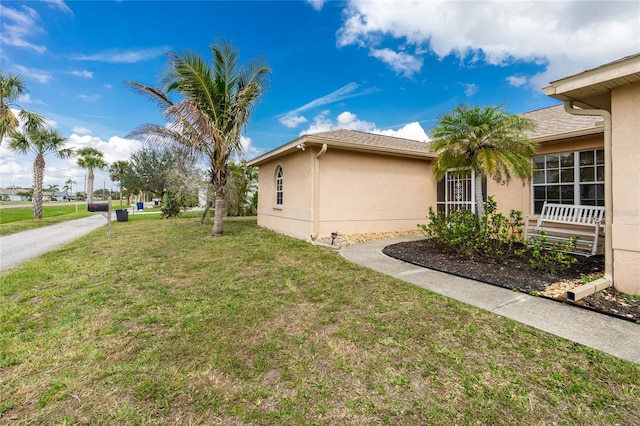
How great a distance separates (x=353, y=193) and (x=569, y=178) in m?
5.99

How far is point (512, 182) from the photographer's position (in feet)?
27.2

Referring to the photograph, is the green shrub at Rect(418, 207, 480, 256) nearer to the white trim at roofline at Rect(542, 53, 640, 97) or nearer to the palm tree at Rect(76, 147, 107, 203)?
the white trim at roofline at Rect(542, 53, 640, 97)

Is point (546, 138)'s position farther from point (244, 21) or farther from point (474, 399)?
point (244, 21)

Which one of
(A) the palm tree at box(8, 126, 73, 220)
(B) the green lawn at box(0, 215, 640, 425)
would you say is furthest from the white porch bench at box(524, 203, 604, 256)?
(A) the palm tree at box(8, 126, 73, 220)

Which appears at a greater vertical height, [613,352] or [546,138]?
[546,138]

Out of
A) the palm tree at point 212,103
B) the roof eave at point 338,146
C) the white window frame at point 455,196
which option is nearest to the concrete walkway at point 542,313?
the roof eave at point 338,146

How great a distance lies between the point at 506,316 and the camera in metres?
3.26

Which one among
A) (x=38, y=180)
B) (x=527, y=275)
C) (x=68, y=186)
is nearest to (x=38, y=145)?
(x=38, y=180)

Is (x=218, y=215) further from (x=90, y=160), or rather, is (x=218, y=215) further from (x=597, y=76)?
(x=90, y=160)

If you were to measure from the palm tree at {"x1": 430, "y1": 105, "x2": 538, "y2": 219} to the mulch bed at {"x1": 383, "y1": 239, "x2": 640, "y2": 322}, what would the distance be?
5.30 ft

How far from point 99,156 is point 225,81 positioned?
125 ft

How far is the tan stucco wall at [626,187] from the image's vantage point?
379 centimetres

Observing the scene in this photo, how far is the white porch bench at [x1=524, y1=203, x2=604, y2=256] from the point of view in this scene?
6066 millimetres

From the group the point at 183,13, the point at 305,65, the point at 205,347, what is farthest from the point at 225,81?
the point at 205,347
